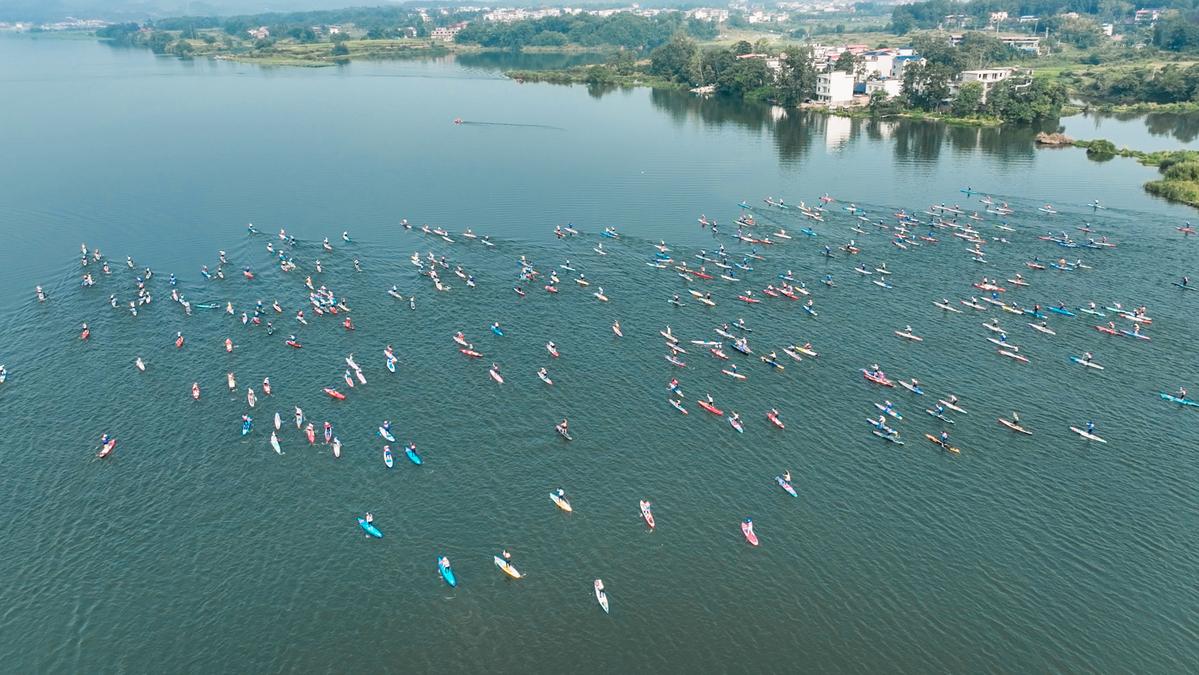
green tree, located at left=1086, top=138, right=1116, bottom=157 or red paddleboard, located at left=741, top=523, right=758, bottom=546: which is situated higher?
green tree, located at left=1086, top=138, right=1116, bottom=157

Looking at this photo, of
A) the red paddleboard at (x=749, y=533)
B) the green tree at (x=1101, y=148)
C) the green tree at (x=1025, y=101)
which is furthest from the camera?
the green tree at (x=1025, y=101)

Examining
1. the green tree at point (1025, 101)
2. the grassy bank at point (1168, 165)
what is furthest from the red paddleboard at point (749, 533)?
the green tree at point (1025, 101)

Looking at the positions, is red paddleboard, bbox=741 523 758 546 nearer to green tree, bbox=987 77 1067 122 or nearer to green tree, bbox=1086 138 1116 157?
green tree, bbox=1086 138 1116 157

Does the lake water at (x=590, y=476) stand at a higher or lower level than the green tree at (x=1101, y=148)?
lower

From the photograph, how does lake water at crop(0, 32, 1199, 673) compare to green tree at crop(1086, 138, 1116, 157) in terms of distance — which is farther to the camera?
green tree at crop(1086, 138, 1116, 157)

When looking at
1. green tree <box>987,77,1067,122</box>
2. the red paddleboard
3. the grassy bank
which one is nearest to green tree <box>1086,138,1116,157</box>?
the grassy bank

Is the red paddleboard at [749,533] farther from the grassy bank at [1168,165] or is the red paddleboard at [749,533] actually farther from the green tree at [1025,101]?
the green tree at [1025,101]

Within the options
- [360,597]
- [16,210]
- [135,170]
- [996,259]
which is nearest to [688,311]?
[996,259]

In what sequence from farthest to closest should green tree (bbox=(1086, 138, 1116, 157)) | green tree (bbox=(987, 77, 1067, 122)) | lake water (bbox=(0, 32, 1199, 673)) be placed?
green tree (bbox=(987, 77, 1067, 122)), green tree (bbox=(1086, 138, 1116, 157)), lake water (bbox=(0, 32, 1199, 673))
